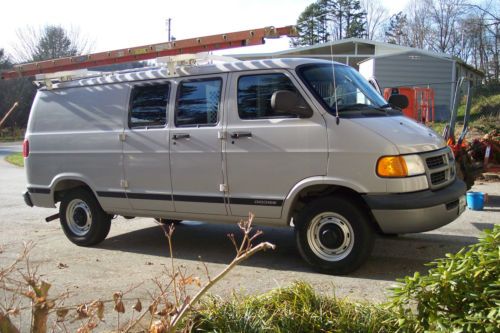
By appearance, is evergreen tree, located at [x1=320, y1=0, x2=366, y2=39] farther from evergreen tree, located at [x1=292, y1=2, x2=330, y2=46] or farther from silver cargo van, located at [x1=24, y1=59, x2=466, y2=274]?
silver cargo van, located at [x1=24, y1=59, x2=466, y2=274]

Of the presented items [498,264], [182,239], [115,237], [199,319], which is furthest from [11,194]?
[498,264]

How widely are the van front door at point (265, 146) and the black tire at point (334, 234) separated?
324 millimetres

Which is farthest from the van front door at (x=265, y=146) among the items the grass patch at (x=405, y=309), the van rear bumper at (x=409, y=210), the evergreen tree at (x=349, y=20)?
the evergreen tree at (x=349, y=20)

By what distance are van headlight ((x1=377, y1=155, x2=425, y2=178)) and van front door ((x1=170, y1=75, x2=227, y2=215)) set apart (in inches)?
69.7

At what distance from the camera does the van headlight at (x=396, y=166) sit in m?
4.91

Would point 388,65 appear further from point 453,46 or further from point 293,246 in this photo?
point 453,46

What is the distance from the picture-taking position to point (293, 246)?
6676mm

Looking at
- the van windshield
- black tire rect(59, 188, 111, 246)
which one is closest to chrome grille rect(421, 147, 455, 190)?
the van windshield

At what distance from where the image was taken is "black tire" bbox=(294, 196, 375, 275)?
5.11m

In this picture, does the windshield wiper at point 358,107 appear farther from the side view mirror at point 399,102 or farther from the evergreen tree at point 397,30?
A: the evergreen tree at point 397,30

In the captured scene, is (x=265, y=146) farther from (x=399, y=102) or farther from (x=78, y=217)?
(x=78, y=217)

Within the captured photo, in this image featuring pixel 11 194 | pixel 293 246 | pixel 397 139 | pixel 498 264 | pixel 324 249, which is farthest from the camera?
pixel 11 194

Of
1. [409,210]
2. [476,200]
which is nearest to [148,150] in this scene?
[409,210]

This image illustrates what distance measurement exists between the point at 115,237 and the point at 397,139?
14.8 ft
